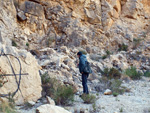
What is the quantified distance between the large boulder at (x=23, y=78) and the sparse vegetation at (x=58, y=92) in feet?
1.53

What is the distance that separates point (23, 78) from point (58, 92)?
103 centimetres

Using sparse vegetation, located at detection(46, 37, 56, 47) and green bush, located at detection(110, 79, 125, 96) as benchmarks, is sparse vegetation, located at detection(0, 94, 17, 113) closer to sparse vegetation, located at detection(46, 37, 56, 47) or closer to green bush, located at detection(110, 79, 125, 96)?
green bush, located at detection(110, 79, 125, 96)

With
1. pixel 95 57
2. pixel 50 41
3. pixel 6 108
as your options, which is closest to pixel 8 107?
pixel 6 108

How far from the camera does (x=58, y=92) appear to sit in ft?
16.3

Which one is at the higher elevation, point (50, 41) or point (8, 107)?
point (50, 41)

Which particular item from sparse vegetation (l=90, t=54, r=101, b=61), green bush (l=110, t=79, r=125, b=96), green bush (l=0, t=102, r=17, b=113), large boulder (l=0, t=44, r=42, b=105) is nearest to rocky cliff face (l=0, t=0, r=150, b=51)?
sparse vegetation (l=90, t=54, r=101, b=61)

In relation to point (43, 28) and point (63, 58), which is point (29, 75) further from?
point (43, 28)

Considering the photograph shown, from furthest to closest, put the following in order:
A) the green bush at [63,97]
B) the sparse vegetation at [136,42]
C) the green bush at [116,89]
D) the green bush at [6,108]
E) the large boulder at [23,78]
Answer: the sparse vegetation at [136,42] < the green bush at [116,89] < the green bush at [63,97] < the large boulder at [23,78] < the green bush at [6,108]

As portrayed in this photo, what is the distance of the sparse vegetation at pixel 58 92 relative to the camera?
480cm

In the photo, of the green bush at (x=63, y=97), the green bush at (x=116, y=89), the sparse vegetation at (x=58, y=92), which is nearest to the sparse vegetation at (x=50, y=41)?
the green bush at (x=116, y=89)

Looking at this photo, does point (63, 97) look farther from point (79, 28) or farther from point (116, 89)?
point (79, 28)

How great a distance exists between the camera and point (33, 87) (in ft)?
15.5

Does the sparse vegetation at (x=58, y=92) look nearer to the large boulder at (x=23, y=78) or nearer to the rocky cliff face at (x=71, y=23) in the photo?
the large boulder at (x=23, y=78)

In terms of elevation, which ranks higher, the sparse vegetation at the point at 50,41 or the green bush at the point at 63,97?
the sparse vegetation at the point at 50,41
